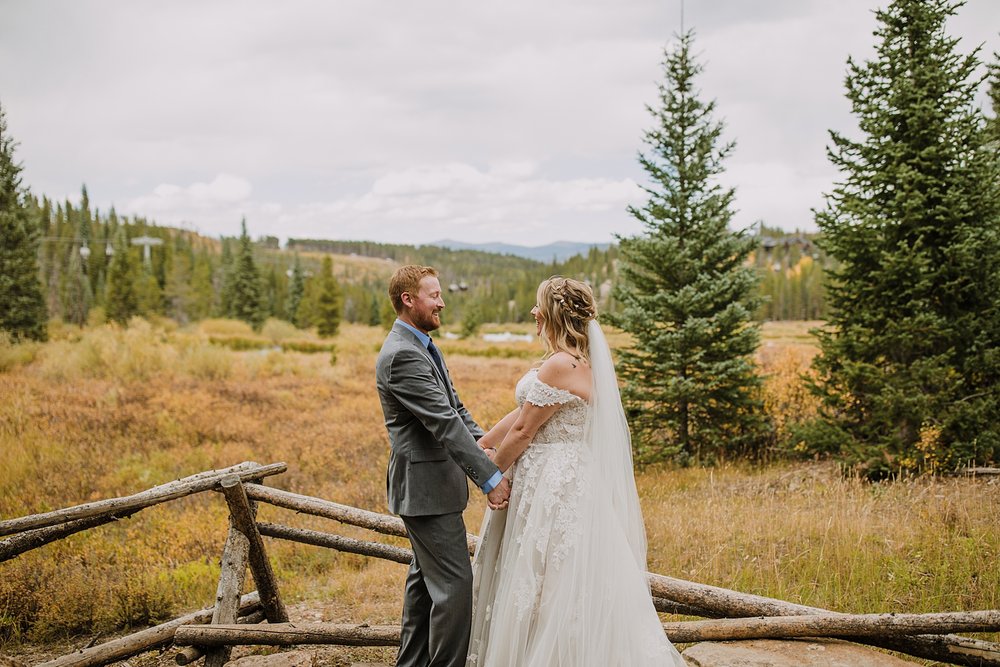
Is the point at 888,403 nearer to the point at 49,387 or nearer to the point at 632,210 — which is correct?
the point at 632,210

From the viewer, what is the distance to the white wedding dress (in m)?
3.79

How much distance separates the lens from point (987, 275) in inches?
347

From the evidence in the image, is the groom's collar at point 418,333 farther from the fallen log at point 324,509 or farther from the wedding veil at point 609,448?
the fallen log at point 324,509

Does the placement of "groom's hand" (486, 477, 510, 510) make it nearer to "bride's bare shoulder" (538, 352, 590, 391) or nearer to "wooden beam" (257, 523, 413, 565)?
"bride's bare shoulder" (538, 352, 590, 391)

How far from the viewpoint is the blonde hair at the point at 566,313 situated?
4086 millimetres

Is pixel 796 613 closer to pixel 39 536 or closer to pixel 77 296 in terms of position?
pixel 39 536

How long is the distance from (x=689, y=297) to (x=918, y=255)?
3366mm

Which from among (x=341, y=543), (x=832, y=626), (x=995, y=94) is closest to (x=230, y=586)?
(x=341, y=543)

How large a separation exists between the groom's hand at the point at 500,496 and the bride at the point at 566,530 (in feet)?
0.25

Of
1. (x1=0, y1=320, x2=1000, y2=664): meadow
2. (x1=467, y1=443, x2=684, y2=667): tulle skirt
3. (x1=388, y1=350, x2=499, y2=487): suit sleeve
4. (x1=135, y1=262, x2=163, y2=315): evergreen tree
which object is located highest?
(x1=135, y1=262, x2=163, y2=315): evergreen tree

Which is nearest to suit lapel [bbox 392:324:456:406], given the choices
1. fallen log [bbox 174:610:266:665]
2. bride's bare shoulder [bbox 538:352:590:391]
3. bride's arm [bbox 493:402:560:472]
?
bride's arm [bbox 493:402:560:472]

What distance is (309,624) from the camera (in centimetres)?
500

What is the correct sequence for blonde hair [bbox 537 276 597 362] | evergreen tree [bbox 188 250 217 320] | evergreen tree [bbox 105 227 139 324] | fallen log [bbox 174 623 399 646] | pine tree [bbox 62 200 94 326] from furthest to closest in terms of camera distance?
evergreen tree [bbox 188 250 217 320]
pine tree [bbox 62 200 94 326]
evergreen tree [bbox 105 227 139 324]
fallen log [bbox 174 623 399 646]
blonde hair [bbox 537 276 597 362]

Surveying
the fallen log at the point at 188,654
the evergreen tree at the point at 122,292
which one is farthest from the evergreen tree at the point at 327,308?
the fallen log at the point at 188,654
